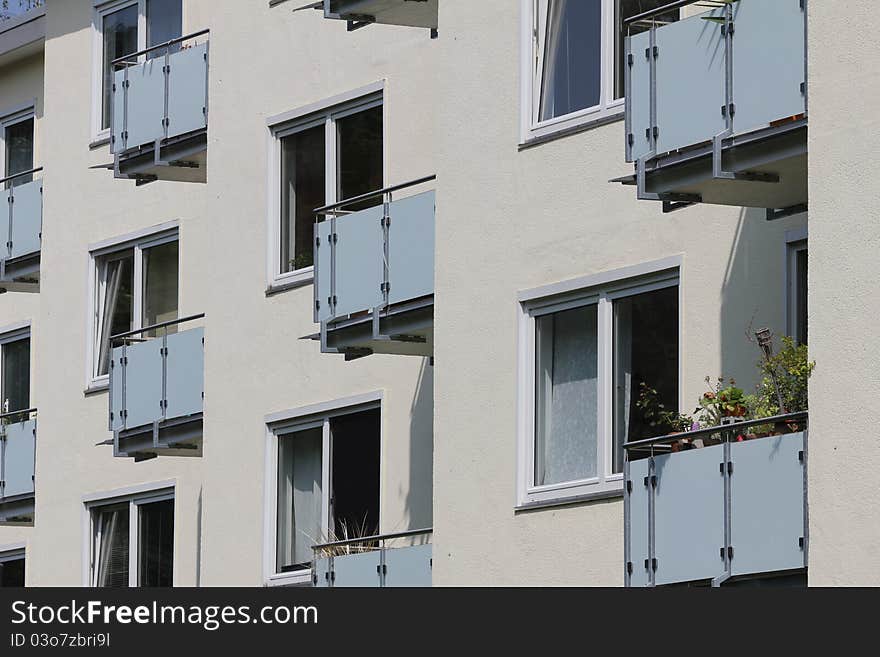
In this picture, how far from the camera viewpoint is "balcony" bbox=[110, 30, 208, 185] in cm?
2850

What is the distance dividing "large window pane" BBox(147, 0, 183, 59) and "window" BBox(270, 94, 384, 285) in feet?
13.9

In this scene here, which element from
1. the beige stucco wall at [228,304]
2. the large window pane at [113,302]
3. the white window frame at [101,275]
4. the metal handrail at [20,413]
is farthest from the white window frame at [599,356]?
the metal handrail at [20,413]

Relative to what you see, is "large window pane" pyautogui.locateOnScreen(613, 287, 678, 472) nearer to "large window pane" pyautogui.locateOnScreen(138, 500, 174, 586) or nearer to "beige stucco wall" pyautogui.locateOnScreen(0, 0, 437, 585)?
"beige stucco wall" pyautogui.locateOnScreen(0, 0, 437, 585)

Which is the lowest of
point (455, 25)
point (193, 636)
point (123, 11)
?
point (193, 636)

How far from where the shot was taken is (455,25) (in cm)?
2328

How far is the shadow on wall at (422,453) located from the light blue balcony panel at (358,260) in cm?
125

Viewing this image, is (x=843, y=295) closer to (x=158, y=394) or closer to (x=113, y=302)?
(x=158, y=394)

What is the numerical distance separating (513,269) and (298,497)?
5.25 m

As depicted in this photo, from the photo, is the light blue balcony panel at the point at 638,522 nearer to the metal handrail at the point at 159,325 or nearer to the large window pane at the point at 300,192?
the large window pane at the point at 300,192

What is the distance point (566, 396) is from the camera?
71.8 feet

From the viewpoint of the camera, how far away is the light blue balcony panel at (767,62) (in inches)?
727

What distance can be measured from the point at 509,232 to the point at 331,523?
479cm

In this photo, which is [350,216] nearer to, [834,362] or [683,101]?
[683,101]

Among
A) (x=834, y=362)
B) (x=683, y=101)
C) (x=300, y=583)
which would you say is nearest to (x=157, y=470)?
(x=300, y=583)
